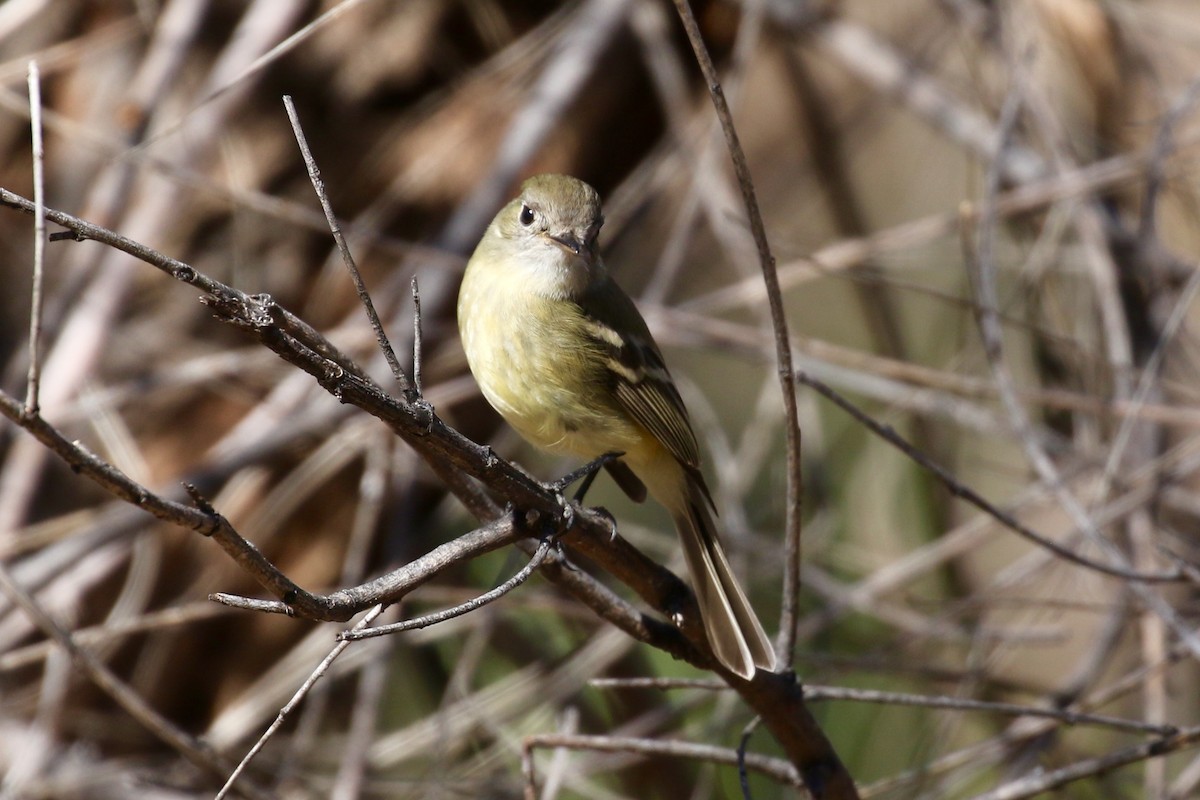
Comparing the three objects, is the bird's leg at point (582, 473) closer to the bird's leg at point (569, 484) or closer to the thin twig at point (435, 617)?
the bird's leg at point (569, 484)

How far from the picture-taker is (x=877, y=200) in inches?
186

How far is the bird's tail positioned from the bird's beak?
61 centimetres

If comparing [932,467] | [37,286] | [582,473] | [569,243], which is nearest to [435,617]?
[37,286]

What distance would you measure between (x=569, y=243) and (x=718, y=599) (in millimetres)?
885

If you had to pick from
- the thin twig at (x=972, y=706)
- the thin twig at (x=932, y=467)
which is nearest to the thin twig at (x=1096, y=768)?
the thin twig at (x=972, y=706)

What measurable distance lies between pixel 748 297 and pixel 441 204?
1.43 m

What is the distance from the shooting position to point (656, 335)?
3.91m

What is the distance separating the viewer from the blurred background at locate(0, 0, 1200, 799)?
12.1 ft

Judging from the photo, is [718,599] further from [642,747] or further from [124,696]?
[124,696]

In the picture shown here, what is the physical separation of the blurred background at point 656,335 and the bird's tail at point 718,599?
2.88 ft

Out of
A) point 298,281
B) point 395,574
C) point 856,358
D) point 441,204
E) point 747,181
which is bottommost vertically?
point 395,574

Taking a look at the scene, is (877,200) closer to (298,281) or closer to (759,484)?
(759,484)

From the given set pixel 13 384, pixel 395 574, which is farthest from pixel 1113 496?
pixel 13 384

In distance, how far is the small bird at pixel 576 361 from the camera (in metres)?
2.62
